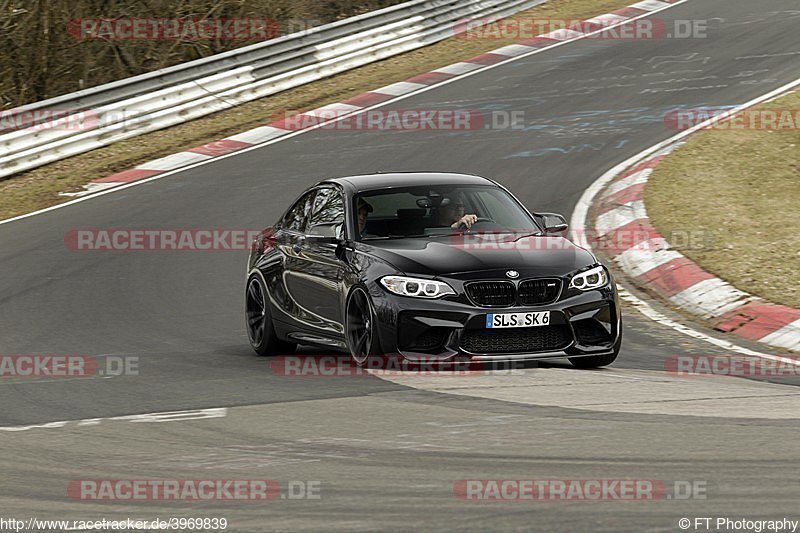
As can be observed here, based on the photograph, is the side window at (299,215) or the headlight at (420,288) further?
the side window at (299,215)

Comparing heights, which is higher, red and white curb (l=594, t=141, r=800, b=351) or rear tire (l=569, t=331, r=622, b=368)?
rear tire (l=569, t=331, r=622, b=368)

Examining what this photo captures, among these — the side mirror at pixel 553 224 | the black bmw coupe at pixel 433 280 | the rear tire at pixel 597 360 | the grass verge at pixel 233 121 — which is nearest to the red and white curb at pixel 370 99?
the grass verge at pixel 233 121

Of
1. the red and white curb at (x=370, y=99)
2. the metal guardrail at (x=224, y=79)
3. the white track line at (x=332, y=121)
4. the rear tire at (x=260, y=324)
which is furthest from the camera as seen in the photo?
the metal guardrail at (x=224, y=79)

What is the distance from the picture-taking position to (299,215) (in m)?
11.3

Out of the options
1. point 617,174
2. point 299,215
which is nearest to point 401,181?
point 299,215

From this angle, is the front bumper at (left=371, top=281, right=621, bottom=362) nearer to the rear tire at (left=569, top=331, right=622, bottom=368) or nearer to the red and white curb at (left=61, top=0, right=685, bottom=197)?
the rear tire at (left=569, top=331, right=622, bottom=368)

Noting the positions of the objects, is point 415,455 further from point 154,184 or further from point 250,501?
point 154,184

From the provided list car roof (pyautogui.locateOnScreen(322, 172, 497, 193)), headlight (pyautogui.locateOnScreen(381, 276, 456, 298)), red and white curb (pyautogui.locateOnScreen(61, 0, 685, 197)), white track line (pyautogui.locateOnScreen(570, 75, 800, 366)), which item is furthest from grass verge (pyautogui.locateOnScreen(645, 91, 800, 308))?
red and white curb (pyautogui.locateOnScreen(61, 0, 685, 197))

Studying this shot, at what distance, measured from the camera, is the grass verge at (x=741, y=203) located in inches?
485

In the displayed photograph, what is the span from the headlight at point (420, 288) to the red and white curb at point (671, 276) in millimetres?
2918

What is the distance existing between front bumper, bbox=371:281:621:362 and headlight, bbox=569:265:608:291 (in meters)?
0.09

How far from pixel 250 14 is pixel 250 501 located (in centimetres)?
2220

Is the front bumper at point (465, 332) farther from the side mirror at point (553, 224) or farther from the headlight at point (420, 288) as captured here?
the side mirror at point (553, 224)

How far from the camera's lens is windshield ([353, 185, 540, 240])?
1012 centimetres
